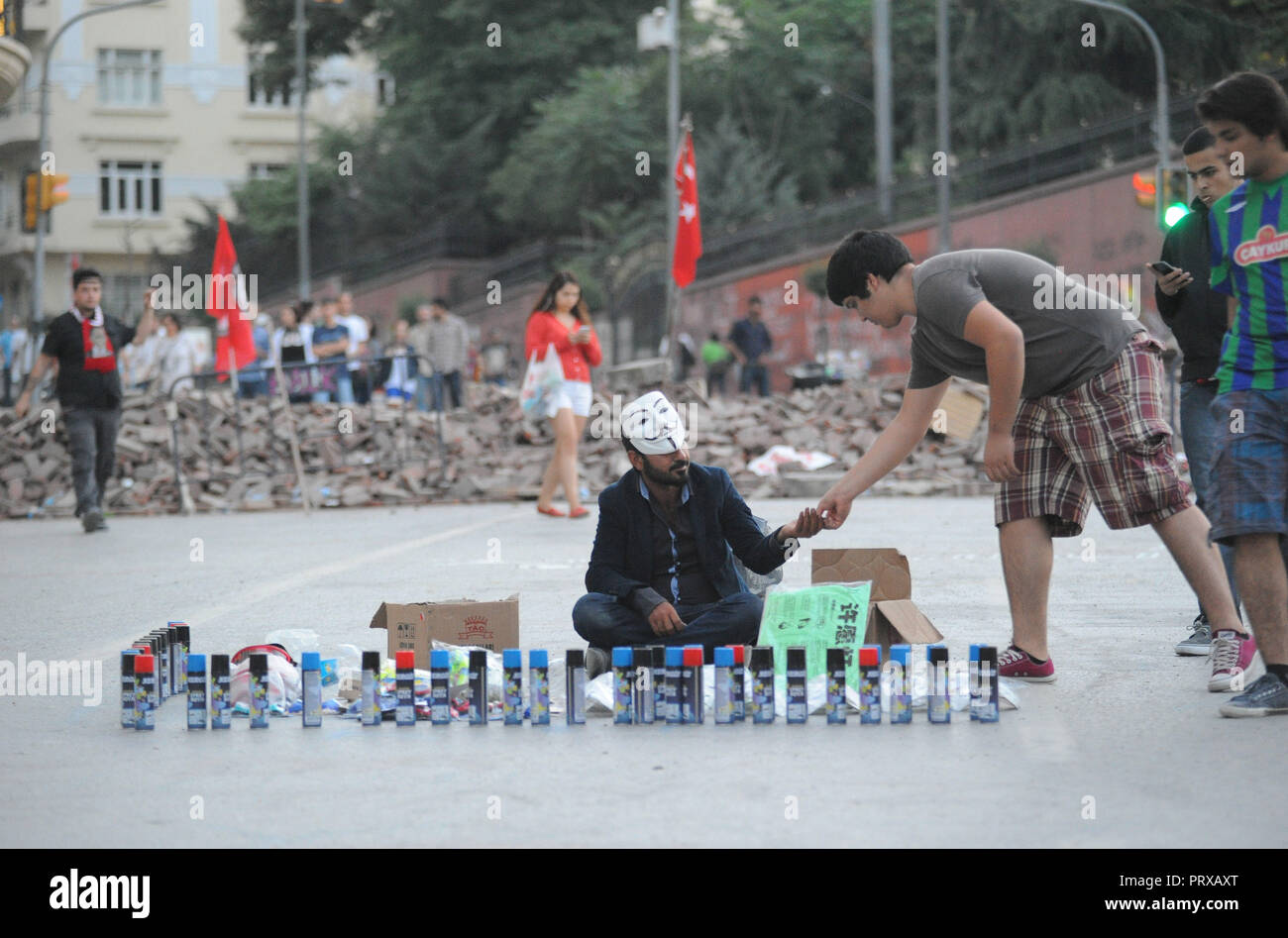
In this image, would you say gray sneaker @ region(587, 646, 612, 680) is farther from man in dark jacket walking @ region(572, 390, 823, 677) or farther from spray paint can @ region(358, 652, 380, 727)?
spray paint can @ region(358, 652, 380, 727)

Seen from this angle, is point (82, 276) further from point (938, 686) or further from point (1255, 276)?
point (1255, 276)

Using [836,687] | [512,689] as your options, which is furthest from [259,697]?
[836,687]

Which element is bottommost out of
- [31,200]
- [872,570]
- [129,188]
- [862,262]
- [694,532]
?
[872,570]

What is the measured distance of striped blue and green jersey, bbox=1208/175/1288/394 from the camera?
5.16 meters

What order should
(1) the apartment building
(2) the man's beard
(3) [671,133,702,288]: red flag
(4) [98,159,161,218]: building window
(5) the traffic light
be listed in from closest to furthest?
(2) the man's beard < (3) [671,133,702,288]: red flag < (5) the traffic light < (1) the apartment building < (4) [98,159,161,218]: building window

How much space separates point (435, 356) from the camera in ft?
76.8

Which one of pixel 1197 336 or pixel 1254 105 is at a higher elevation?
pixel 1254 105

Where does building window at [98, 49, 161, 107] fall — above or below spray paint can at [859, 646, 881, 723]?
above

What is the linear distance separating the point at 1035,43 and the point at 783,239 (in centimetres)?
647

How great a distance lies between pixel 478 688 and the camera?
5328mm

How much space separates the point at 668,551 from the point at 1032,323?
145 cm

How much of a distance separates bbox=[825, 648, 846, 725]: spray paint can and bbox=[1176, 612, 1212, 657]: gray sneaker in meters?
1.85

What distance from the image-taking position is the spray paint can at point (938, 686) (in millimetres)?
5250

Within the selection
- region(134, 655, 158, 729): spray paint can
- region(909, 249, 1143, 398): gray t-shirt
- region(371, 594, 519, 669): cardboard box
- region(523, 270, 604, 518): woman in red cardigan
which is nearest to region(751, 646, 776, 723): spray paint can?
region(371, 594, 519, 669): cardboard box
